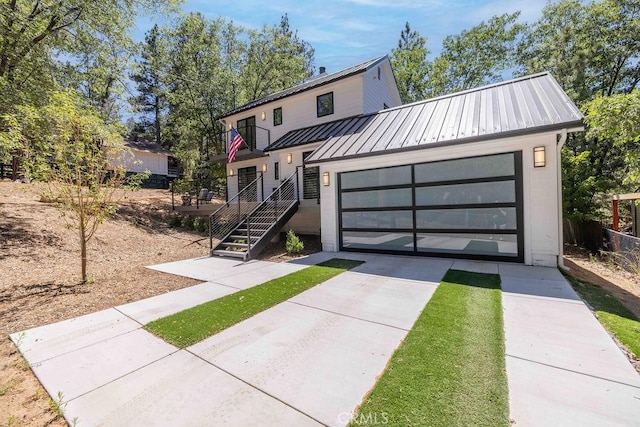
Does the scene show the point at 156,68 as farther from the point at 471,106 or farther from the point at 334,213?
the point at 471,106

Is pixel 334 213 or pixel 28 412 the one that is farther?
pixel 334 213

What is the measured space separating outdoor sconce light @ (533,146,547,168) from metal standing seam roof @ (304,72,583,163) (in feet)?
1.93

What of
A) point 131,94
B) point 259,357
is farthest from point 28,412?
point 131,94

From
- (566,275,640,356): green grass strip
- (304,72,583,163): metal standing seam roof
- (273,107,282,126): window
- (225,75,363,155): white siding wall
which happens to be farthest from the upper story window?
(566,275,640,356): green grass strip

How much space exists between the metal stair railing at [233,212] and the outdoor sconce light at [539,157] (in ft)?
25.7

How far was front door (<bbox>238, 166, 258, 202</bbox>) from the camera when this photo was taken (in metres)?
14.7

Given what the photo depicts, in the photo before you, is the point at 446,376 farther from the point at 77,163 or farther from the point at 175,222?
the point at 175,222

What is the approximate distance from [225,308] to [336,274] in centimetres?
267

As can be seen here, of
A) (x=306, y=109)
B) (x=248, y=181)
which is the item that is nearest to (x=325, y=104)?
(x=306, y=109)

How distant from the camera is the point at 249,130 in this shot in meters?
16.1

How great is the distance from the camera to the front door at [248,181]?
14.7 m

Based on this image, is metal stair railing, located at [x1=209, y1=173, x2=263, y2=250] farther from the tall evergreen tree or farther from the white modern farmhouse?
the tall evergreen tree

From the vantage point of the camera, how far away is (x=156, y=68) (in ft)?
62.6

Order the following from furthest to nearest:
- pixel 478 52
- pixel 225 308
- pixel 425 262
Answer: pixel 478 52 → pixel 425 262 → pixel 225 308
